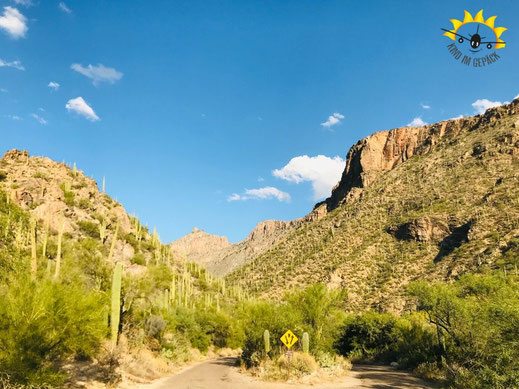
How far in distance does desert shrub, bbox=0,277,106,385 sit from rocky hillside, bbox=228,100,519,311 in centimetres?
4585

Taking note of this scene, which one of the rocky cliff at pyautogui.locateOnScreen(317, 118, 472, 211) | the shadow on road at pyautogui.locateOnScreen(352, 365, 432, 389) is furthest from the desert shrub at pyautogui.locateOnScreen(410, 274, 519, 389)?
the rocky cliff at pyautogui.locateOnScreen(317, 118, 472, 211)

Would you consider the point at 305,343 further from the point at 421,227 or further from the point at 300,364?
the point at 421,227

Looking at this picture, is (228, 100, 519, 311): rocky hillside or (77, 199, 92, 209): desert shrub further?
(228, 100, 519, 311): rocky hillside

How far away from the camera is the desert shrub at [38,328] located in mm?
9328

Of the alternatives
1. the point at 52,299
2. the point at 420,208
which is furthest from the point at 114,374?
the point at 420,208

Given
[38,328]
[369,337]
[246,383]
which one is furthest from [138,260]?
[38,328]

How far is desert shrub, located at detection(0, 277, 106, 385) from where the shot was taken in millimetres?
9328

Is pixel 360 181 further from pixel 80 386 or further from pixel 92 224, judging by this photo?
pixel 80 386

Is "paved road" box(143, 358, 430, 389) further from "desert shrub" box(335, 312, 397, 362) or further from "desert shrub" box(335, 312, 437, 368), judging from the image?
"desert shrub" box(335, 312, 397, 362)

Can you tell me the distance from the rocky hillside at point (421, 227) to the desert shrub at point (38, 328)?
45851 mm

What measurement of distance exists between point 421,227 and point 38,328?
63621 mm

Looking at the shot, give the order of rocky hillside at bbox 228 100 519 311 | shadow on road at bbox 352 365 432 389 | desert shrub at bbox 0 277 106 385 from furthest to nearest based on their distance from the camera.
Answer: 1. rocky hillside at bbox 228 100 519 311
2. shadow on road at bbox 352 365 432 389
3. desert shrub at bbox 0 277 106 385

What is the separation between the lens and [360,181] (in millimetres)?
105875

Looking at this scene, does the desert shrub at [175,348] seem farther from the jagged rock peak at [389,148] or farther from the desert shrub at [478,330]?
the jagged rock peak at [389,148]
